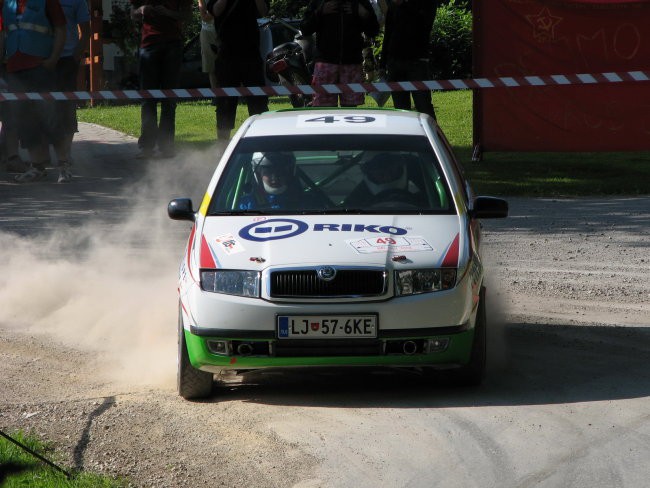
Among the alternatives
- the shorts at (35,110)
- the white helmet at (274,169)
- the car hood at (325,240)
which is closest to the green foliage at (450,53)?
the shorts at (35,110)

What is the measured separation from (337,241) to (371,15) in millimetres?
9467

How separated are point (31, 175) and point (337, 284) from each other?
33.4 feet

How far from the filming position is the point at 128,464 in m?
5.66

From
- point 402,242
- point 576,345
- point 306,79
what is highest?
point 402,242

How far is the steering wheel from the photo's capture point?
24.6ft

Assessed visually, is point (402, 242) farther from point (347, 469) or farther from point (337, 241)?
point (347, 469)

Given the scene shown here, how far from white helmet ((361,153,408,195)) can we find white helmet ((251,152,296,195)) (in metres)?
0.44

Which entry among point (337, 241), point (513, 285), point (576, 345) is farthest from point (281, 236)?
point (513, 285)

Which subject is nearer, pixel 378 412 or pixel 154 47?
pixel 378 412

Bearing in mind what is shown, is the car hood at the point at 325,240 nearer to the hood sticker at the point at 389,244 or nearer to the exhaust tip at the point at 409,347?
the hood sticker at the point at 389,244

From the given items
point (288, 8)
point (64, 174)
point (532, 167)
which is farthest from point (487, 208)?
point (288, 8)

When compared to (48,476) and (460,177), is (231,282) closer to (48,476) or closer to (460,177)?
(48,476)

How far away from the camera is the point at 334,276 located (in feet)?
21.6

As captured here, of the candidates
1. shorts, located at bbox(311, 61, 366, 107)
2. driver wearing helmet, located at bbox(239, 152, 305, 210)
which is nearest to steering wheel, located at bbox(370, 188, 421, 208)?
driver wearing helmet, located at bbox(239, 152, 305, 210)
